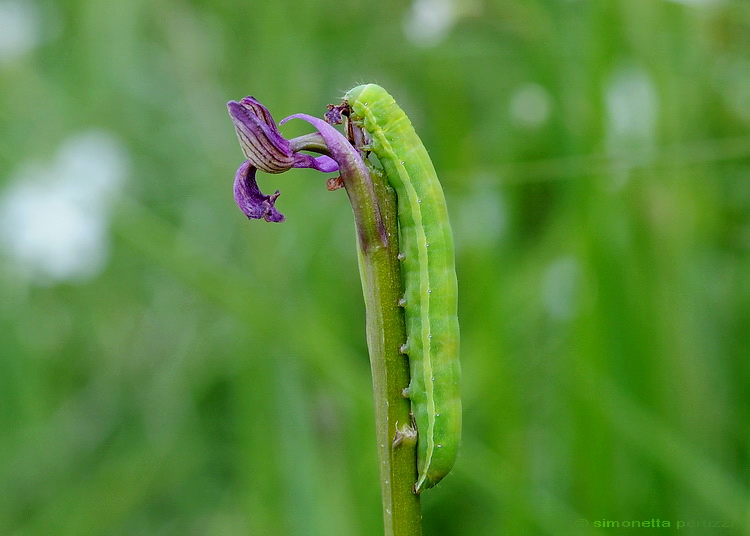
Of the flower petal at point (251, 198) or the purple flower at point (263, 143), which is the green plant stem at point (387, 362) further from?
the flower petal at point (251, 198)

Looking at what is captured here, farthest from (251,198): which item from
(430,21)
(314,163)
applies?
(430,21)

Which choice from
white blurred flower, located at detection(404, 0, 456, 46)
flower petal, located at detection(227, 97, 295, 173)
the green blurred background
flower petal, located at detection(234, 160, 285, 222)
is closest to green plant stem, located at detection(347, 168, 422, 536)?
flower petal, located at detection(227, 97, 295, 173)

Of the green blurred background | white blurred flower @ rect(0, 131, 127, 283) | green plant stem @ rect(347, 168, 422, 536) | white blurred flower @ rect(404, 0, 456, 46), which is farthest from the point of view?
white blurred flower @ rect(0, 131, 127, 283)

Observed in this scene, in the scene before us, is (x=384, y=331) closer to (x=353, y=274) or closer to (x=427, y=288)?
(x=427, y=288)

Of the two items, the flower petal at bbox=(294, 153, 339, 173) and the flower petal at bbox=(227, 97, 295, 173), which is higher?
the flower petal at bbox=(227, 97, 295, 173)

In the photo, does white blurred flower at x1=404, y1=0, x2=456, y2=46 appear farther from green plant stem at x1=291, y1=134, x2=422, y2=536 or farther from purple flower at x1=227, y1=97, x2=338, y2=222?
green plant stem at x1=291, y1=134, x2=422, y2=536

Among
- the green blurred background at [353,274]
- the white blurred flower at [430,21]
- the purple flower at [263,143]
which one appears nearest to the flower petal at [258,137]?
the purple flower at [263,143]
